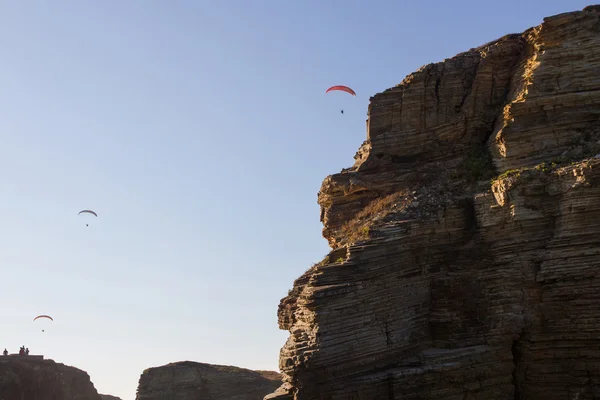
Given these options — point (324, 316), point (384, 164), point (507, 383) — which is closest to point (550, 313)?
point (507, 383)

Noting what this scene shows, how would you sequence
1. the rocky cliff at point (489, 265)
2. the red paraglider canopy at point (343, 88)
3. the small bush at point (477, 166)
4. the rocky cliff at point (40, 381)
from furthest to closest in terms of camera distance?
the rocky cliff at point (40, 381), the red paraglider canopy at point (343, 88), the small bush at point (477, 166), the rocky cliff at point (489, 265)

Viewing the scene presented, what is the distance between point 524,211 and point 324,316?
8317 millimetres

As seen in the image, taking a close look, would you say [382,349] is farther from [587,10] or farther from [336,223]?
[587,10]

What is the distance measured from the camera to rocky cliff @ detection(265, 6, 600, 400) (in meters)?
26.8

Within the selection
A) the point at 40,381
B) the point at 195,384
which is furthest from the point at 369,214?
the point at 40,381

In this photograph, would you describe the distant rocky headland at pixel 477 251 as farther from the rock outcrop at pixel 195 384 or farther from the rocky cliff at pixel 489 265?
the rock outcrop at pixel 195 384

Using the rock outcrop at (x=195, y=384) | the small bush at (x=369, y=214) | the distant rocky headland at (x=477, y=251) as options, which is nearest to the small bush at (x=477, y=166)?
the distant rocky headland at (x=477, y=251)

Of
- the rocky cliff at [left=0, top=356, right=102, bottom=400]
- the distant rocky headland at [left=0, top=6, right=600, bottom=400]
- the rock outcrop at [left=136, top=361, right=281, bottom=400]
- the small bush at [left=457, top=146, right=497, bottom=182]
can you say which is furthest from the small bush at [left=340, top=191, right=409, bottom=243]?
the rock outcrop at [left=136, top=361, right=281, bottom=400]

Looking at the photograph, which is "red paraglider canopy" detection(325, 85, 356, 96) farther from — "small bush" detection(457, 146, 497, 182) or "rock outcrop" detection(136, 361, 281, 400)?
"rock outcrop" detection(136, 361, 281, 400)

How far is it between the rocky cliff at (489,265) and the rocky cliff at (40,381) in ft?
145

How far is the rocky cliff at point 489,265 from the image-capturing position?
26.8 m

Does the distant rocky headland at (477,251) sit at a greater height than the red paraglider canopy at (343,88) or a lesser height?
lesser

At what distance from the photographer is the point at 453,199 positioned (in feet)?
101

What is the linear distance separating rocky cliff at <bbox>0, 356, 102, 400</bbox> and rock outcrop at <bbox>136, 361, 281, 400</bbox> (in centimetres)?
808
